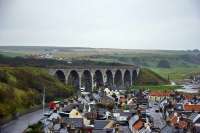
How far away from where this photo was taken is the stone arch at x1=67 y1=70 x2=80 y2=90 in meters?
102

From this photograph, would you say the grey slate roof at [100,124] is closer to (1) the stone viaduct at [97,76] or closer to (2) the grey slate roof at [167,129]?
(2) the grey slate roof at [167,129]

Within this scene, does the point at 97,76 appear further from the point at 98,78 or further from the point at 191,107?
the point at 191,107

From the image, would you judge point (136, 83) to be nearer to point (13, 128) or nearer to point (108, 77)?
point (108, 77)

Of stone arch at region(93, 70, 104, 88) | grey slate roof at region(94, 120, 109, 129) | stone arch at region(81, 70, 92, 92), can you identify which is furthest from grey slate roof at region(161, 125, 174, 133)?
stone arch at region(93, 70, 104, 88)

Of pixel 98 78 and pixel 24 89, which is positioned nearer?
pixel 24 89

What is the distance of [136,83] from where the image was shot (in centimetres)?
12394

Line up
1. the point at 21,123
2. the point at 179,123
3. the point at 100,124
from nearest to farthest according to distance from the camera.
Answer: the point at 179,123 → the point at 100,124 → the point at 21,123

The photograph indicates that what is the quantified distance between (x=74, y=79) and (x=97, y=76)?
948 centimetres

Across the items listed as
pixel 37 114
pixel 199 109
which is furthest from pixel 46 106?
pixel 199 109

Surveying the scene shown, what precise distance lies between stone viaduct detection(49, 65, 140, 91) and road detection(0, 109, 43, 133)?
111ft

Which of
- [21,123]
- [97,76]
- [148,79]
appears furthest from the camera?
[148,79]

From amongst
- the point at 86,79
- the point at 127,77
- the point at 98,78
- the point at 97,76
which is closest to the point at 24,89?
the point at 86,79

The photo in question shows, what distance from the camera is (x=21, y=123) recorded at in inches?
2156

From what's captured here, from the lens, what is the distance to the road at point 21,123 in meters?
49.2
